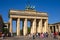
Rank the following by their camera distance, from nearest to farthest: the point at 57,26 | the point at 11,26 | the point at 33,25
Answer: the point at 11,26, the point at 33,25, the point at 57,26

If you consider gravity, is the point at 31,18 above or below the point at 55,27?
above

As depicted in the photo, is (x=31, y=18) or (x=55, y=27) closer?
(x=31, y=18)

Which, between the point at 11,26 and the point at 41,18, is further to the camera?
the point at 41,18

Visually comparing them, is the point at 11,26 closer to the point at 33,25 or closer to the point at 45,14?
the point at 33,25

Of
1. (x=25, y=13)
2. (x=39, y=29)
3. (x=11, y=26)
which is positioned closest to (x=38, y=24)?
(x=39, y=29)

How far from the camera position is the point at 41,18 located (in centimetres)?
7981

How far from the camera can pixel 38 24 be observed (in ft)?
272

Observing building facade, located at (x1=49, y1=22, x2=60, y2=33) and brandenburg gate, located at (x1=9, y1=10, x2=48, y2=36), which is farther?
building facade, located at (x1=49, y1=22, x2=60, y2=33)

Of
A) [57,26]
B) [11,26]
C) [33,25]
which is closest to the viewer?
[11,26]

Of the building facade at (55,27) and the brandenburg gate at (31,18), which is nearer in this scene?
the brandenburg gate at (31,18)

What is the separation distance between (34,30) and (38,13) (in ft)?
27.0

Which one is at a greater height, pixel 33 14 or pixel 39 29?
pixel 33 14

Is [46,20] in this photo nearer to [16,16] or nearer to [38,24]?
[38,24]

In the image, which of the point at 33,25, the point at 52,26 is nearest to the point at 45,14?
the point at 33,25
